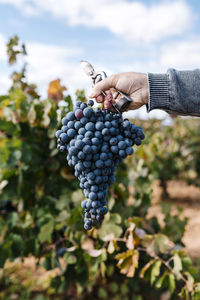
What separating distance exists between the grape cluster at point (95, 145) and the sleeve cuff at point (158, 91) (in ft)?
0.97

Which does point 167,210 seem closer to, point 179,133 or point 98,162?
point 98,162

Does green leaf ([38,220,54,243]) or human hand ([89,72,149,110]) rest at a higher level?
human hand ([89,72,149,110])

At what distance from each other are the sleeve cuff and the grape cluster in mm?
295

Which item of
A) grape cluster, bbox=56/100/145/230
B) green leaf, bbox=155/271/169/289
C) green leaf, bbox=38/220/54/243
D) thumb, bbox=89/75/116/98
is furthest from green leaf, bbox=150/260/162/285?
thumb, bbox=89/75/116/98

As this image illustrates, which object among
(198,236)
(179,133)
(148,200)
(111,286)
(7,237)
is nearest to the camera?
(7,237)

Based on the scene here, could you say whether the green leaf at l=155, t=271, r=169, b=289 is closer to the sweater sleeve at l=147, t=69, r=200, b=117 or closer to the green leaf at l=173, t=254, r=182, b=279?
the green leaf at l=173, t=254, r=182, b=279

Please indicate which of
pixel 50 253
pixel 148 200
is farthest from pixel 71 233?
pixel 148 200

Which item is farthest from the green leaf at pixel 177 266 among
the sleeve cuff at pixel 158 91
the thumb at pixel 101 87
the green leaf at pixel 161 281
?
the thumb at pixel 101 87

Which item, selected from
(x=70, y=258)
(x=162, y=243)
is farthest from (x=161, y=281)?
(x=70, y=258)

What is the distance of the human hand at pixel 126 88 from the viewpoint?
1.27 m

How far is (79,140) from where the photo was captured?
1109mm

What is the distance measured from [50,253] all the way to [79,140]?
5.11 feet

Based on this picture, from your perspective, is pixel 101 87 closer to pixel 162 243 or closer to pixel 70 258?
pixel 162 243

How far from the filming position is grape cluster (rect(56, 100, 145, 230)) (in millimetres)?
1122
